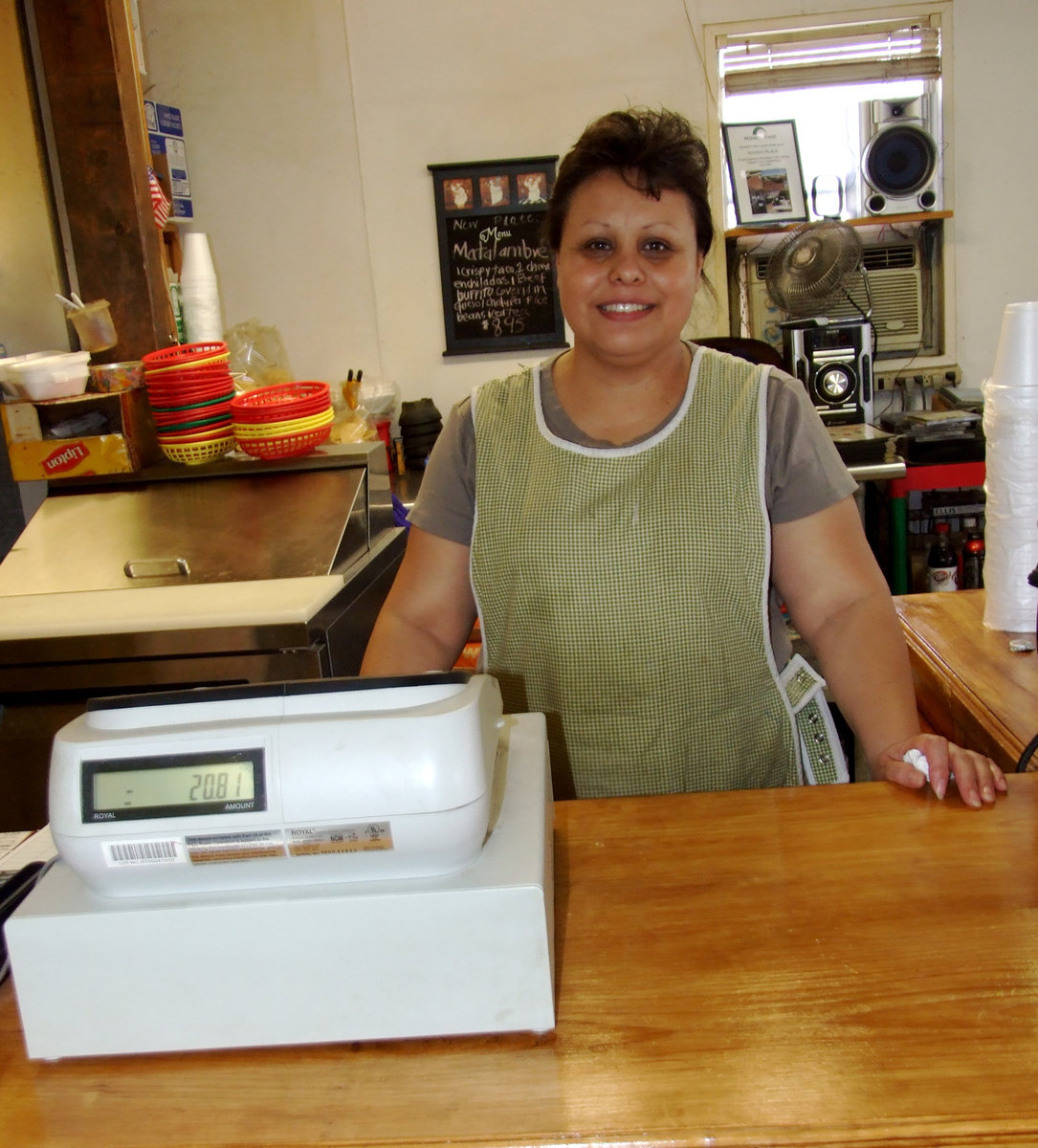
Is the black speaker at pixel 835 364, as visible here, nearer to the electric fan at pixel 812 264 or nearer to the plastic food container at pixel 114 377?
the electric fan at pixel 812 264

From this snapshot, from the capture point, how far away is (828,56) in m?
4.62

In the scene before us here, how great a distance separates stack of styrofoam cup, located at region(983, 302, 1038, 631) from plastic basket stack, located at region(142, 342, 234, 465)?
1817 millimetres

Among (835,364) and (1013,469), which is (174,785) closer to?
(1013,469)

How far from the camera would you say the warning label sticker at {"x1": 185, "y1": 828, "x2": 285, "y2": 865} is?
31.1 inches

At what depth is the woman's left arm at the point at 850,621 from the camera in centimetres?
143

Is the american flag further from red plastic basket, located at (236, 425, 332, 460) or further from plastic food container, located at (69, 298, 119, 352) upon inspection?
red plastic basket, located at (236, 425, 332, 460)

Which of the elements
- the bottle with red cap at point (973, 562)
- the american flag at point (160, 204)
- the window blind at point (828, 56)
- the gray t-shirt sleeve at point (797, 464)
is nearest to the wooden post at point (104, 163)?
the american flag at point (160, 204)

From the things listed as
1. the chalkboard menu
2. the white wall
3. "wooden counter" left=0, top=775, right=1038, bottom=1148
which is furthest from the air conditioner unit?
"wooden counter" left=0, top=775, right=1038, bottom=1148

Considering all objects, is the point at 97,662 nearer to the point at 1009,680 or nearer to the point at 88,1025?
the point at 88,1025

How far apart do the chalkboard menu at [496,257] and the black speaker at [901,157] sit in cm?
136

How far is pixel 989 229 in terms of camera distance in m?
4.71

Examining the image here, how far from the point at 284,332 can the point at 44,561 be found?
2554 mm

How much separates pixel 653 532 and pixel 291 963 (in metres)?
0.97

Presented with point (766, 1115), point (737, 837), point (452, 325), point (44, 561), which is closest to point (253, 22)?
point (452, 325)
